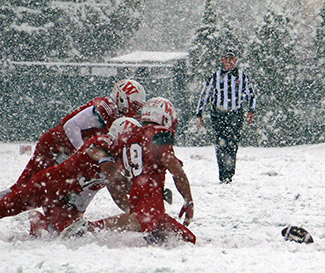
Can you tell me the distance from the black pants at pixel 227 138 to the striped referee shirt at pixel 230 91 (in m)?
0.12

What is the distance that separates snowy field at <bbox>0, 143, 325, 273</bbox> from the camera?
9.45 feet

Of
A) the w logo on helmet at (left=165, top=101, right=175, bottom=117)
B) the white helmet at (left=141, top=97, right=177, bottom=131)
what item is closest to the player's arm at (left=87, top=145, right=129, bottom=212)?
the white helmet at (left=141, top=97, right=177, bottom=131)

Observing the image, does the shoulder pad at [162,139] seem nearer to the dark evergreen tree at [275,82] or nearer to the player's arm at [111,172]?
the player's arm at [111,172]

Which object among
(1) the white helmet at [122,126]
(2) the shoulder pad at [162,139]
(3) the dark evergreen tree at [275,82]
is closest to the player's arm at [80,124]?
(1) the white helmet at [122,126]

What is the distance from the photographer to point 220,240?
4312 mm

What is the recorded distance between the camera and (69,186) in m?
4.12

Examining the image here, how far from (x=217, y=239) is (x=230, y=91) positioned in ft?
12.1

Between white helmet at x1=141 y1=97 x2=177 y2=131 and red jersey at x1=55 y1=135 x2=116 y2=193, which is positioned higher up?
white helmet at x1=141 y1=97 x2=177 y2=131

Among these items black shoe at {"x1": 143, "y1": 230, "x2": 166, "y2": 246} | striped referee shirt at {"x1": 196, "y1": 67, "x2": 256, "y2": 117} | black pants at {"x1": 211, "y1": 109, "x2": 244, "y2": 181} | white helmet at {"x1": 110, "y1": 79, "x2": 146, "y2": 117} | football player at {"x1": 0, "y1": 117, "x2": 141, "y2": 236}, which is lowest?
black pants at {"x1": 211, "y1": 109, "x2": 244, "y2": 181}

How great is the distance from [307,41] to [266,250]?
31984 mm

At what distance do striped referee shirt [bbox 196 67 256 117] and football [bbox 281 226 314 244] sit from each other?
3.62m

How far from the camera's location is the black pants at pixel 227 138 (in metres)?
7.56

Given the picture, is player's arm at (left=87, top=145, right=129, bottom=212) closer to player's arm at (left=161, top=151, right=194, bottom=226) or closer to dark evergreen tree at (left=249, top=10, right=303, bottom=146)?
player's arm at (left=161, top=151, right=194, bottom=226)

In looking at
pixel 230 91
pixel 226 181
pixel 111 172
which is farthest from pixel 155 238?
pixel 230 91
